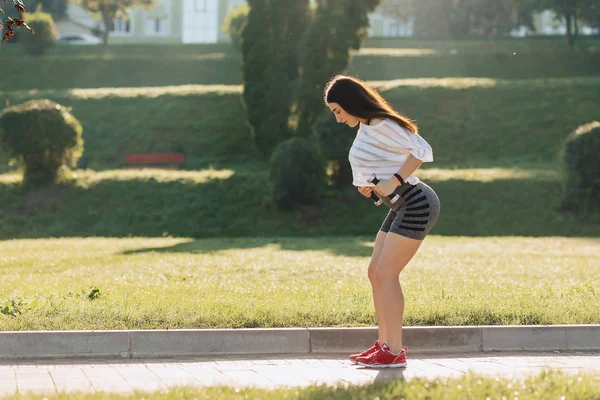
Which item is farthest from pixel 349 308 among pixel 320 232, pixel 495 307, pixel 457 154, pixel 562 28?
pixel 562 28

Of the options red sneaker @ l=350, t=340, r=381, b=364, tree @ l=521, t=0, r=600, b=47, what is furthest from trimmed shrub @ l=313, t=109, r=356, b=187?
tree @ l=521, t=0, r=600, b=47

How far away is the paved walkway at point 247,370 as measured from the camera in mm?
6422

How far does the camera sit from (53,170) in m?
24.5

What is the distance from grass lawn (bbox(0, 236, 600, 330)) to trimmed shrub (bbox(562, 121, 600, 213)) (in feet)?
13.6

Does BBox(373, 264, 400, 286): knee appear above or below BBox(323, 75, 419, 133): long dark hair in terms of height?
below

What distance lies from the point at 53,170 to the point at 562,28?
244 ft

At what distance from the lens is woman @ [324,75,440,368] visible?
268 inches

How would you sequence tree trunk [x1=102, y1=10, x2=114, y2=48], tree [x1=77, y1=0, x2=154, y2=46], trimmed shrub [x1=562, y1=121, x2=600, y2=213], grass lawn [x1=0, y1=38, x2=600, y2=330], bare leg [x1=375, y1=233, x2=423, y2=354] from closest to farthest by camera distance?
bare leg [x1=375, y1=233, x2=423, y2=354], grass lawn [x1=0, y1=38, x2=600, y2=330], trimmed shrub [x1=562, y1=121, x2=600, y2=213], tree [x1=77, y1=0, x2=154, y2=46], tree trunk [x1=102, y1=10, x2=114, y2=48]

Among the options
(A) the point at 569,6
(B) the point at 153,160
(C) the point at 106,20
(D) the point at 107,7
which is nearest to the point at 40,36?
(D) the point at 107,7

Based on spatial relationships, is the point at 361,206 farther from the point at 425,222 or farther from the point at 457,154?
the point at 425,222

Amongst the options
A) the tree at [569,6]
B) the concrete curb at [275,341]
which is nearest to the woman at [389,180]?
the concrete curb at [275,341]

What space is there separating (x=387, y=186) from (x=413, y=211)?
0.35 m

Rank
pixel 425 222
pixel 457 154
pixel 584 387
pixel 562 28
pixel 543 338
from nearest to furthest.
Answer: pixel 584 387, pixel 425 222, pixel 543 338, pixel 457 154, pixel 562 28

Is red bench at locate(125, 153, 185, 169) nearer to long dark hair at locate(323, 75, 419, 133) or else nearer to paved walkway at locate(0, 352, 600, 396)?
paved walkway at locate(0, 352, 600, 396)
